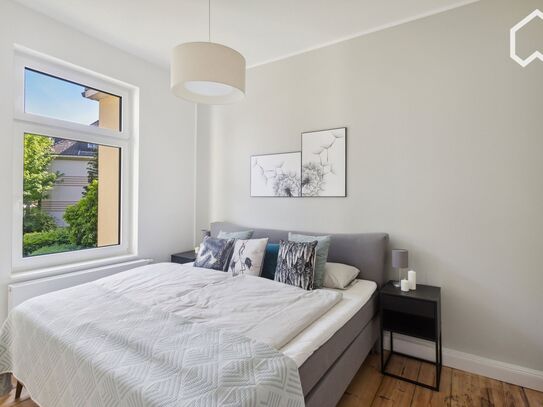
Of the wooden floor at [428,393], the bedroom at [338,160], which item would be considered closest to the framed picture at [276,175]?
the bedroom at [338,160]

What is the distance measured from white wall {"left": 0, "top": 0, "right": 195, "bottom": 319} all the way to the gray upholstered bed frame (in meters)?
0.86

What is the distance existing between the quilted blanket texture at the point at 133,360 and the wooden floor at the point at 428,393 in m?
0.59

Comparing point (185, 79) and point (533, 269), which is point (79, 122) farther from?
point (533, 269)

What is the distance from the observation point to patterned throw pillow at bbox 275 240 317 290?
2.23m

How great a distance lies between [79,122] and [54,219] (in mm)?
945

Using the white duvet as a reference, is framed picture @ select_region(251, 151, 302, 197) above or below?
above

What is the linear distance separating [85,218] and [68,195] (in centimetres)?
28

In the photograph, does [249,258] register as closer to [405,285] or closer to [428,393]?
[405,285]

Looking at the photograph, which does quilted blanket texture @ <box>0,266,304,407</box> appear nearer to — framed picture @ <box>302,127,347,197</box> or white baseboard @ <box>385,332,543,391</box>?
white baseboard @ <box>385,332,543,391</box>

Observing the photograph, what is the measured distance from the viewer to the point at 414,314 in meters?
2.20

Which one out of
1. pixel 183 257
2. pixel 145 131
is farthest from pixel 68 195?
pixel 183 257

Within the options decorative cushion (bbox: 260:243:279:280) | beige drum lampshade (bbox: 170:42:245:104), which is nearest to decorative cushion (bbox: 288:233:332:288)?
decorative cushion (bbox: 260:243:279:280)

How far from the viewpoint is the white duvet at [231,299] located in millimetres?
1521

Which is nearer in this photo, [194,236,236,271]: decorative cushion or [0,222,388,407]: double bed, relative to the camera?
[0,222,388,407]: double bed
